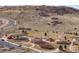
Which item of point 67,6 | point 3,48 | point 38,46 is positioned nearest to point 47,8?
point 67,6

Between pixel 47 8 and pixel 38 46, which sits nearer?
pixel 38 46

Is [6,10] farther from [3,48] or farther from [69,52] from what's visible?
[69,52]

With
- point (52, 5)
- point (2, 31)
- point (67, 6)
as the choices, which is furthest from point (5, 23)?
point (67, 6)

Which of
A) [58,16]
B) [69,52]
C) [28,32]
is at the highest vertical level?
[58,16]

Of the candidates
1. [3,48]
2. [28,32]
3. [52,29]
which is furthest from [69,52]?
[3,48]

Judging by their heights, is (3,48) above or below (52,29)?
below

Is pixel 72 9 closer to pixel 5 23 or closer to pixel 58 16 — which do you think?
pixel 58 16

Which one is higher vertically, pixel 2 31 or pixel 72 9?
pixel 72 9

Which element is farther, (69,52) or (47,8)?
(47,8)
